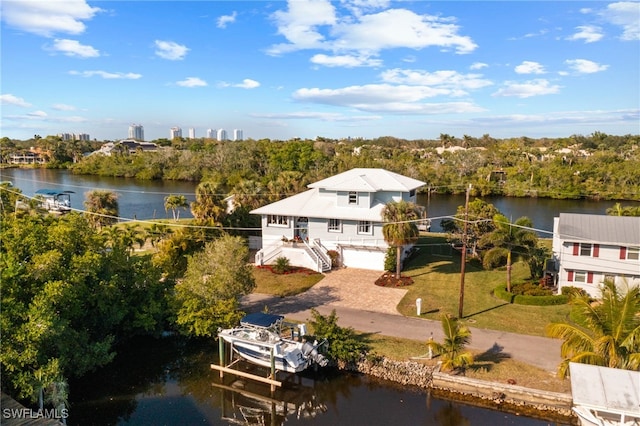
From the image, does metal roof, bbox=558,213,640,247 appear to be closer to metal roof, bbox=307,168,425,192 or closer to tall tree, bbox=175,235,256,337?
metal roof, bbox=307,168,425,192

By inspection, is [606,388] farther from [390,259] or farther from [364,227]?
[364,227]

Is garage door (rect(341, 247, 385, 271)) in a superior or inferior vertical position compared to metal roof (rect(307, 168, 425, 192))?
inferior

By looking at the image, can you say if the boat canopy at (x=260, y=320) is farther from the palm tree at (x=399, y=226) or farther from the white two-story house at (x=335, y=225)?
the white two-story house at (x=335, y=225)

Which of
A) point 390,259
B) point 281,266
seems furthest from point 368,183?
point 281,266

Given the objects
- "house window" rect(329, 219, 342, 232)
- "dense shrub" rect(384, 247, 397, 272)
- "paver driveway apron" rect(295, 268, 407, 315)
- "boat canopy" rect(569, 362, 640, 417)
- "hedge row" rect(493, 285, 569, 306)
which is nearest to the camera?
"boat canopy" rect(569, 362, 640, 417)

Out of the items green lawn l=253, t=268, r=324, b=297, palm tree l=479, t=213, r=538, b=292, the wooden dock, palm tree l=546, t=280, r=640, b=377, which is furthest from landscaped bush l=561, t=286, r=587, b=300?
the wooden dock

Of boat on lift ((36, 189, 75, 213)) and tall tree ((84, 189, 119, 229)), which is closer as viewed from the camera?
tall tree ((84, 189, 119, 229))
